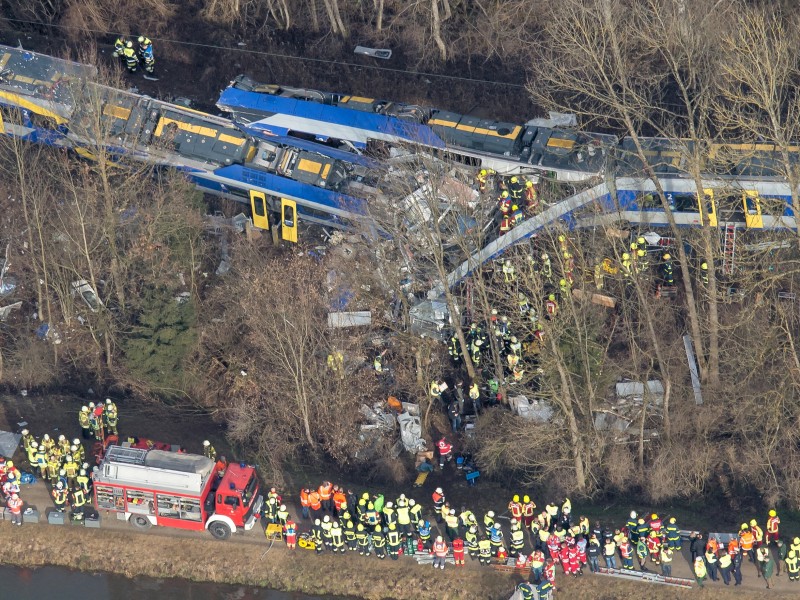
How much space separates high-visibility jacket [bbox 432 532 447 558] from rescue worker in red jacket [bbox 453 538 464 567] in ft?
0.88

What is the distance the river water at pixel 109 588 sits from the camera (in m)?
Result: 45.0

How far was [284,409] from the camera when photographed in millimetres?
48281

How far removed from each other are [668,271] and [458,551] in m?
12.4

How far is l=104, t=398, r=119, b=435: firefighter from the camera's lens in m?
48.2

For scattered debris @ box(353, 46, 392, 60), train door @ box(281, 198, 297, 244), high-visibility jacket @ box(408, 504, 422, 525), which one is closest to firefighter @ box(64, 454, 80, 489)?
high-visibility jacket @ box(408, 504, 422, 525)

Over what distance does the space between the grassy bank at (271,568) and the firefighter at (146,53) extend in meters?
19.2

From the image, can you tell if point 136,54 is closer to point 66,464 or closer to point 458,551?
point 66,464

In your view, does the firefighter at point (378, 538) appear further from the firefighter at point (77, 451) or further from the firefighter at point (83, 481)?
the firefighter at point (77, 451)

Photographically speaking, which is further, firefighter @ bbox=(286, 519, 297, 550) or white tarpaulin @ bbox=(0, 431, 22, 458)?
white tarpaulin @ bbox=(0, 431, 22, 458)

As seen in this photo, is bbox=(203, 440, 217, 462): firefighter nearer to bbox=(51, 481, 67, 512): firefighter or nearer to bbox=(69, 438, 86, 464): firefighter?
bbox=(69, 438, 86, 464): firefighter

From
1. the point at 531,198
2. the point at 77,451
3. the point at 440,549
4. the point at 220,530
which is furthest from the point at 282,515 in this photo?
the point at 531,198

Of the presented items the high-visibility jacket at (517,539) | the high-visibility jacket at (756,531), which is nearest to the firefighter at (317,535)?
the high-visibility jacket at (517,539)

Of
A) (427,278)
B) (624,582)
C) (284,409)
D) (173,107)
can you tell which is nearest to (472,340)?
(427,278)

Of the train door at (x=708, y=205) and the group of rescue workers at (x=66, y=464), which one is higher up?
the train door at (x=708, y=205)
